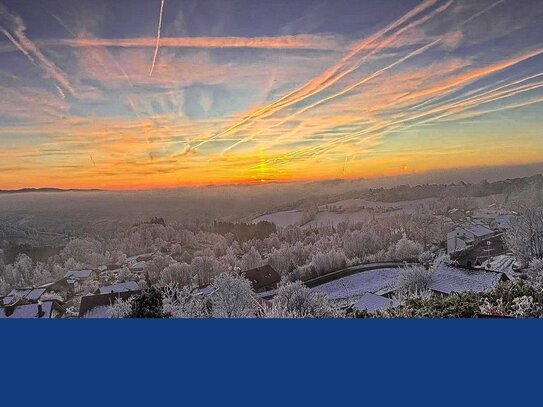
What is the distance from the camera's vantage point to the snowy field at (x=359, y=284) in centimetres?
525

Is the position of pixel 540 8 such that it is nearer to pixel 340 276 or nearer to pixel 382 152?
pixel 382 152

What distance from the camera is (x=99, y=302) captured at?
5.41m

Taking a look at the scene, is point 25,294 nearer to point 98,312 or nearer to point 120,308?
point 98,312

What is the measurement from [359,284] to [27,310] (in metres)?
2.79

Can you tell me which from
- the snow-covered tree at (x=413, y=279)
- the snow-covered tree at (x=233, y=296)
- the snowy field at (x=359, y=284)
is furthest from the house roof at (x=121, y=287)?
the snow-covered tree at (x=413, y=279)

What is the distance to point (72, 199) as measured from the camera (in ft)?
17.9

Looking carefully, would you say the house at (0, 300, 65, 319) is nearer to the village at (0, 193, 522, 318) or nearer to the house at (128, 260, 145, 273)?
the village at (0, 193, 522, 318)

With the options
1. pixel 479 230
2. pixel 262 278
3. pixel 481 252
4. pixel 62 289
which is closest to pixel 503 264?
pixel 481 252

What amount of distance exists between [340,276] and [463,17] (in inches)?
89.4

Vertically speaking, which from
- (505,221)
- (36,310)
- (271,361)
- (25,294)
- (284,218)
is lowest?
(271,361)

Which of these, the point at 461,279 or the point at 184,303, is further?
the point at 184,303

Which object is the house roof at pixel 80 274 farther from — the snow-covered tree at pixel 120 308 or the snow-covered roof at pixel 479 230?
the snow-covered roof at pixel 479 230

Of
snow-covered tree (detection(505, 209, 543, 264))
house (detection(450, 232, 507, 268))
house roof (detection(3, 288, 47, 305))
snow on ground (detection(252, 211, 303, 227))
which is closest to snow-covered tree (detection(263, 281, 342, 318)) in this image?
snow on ground (detection(252, 211, 303, 227))

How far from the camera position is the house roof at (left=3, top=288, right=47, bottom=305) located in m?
5.41
